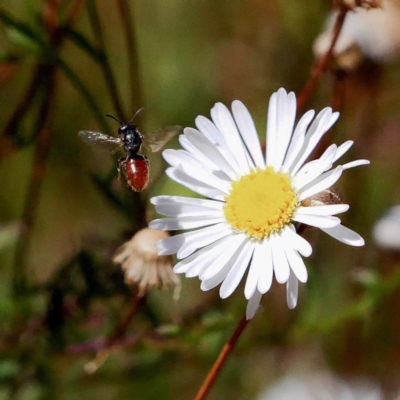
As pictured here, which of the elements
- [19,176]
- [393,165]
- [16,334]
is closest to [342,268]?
[393,165]

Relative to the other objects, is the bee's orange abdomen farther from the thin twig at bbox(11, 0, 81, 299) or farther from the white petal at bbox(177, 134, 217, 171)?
the thin twig at bbox(11, 0, 81, 299)

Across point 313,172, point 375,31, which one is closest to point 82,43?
point 313,172

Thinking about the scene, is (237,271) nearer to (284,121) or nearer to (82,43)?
(284,121)

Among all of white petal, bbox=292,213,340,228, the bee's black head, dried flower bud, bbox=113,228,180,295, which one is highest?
the bee's black head

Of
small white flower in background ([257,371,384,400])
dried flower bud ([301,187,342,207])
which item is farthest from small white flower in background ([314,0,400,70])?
small white flower in background ([257,371,384,400])

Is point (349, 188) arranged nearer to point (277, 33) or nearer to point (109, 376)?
point (277, 33)
